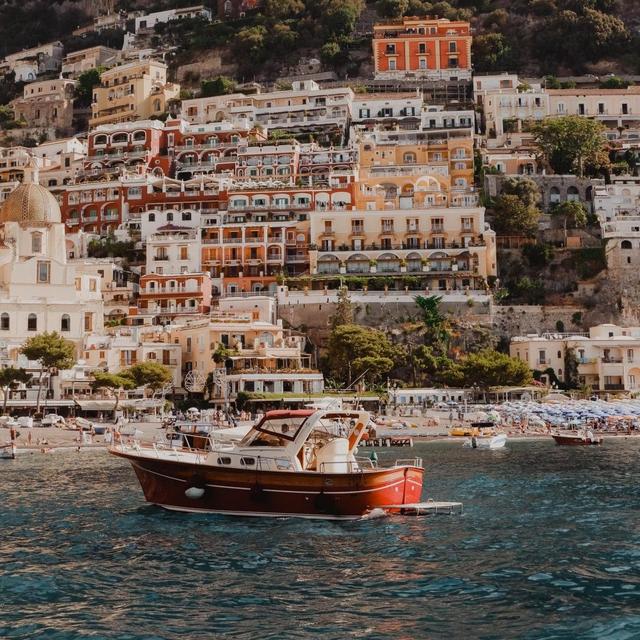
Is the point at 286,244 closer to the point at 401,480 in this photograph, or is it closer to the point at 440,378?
the point at 440,378

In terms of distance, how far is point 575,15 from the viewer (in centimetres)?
12269

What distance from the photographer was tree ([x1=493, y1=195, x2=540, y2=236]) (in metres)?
87.8

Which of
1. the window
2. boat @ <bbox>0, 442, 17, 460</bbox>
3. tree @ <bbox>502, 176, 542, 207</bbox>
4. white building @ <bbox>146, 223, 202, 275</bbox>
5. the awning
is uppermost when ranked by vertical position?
tree @ <bbox>502, 176, 542, 207</bbox>

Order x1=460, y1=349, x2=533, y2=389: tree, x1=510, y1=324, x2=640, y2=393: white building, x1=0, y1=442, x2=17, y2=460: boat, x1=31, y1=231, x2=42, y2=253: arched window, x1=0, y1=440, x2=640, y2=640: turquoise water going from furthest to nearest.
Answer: x1=31, y1=231, x2=42, y2=253: arched window
x1=510, y1=324, x2=640, y2=393: white building
x1=460, y1=349, x2=533, y2=389: tree
x1=0, y1=442, x2=17, y2=460: boat
x1=0, y1=440, x2=640, y2=640: turquoise water

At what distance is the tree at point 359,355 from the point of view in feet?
235

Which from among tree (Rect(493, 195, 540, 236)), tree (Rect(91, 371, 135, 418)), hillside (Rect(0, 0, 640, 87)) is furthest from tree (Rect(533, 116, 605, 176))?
tree (Rect(91, 371, 135, 418))

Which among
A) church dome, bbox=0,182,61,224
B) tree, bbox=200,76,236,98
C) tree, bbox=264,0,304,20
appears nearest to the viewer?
church dome, bbox=0,182,61,224

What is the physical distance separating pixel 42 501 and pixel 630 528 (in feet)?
61.0

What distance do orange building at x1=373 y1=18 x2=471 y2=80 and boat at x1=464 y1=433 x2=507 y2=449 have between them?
72132 mm

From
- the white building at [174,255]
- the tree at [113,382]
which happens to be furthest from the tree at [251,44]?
the tree at [113,382]

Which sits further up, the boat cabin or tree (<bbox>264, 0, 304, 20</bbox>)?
tree (<bbox>264, 0, 304, 20</bbox>)

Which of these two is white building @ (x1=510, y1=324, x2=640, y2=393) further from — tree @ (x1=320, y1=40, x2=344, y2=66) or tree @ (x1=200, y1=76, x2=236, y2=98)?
tree @ (x1=320, y1=40, x2=344, y2=66)

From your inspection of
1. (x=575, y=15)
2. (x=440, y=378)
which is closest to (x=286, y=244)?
(x=440, y=378)

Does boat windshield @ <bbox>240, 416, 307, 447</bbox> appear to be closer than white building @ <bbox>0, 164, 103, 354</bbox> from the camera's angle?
Yes
